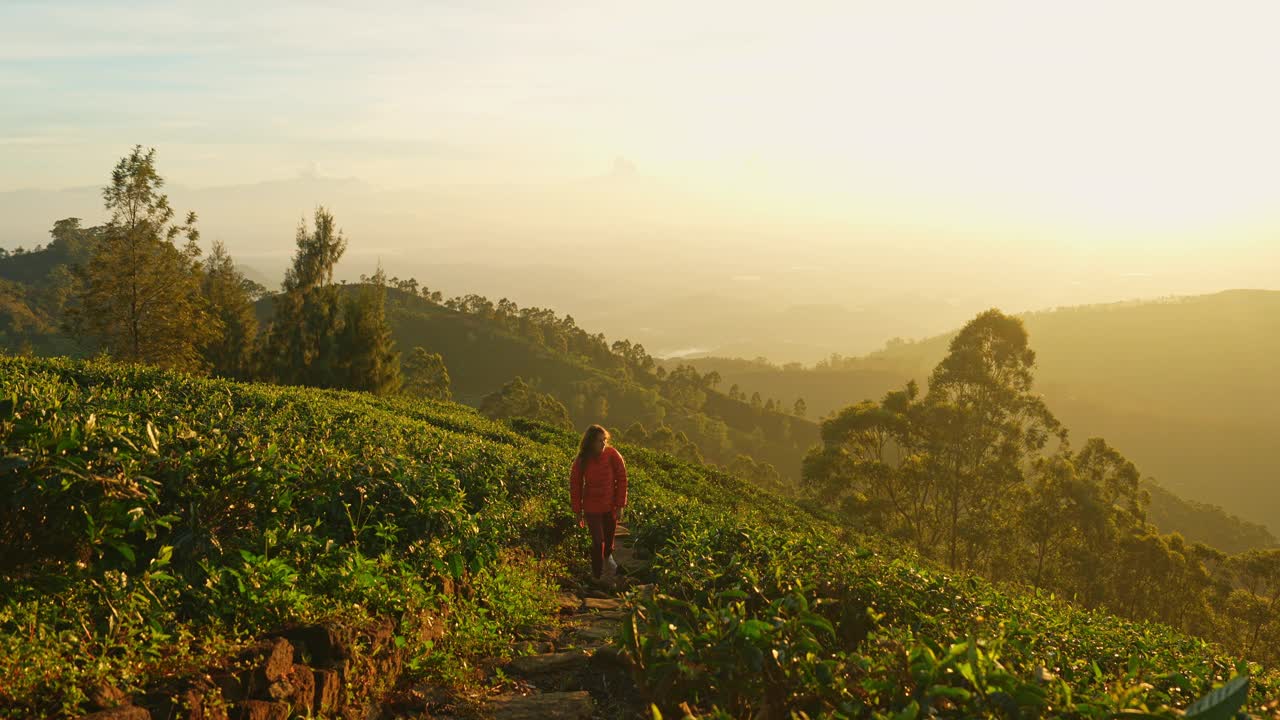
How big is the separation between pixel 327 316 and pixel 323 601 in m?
36.9

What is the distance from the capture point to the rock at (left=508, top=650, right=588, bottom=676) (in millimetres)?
6023

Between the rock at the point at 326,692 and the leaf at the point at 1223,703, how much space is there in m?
4.47

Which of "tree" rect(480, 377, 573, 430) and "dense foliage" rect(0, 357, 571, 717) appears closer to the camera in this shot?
"dense foliage" rect(0, 357, 571, 717)

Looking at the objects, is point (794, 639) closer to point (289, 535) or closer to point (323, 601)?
point (323, 601)

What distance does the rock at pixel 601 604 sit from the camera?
827cm

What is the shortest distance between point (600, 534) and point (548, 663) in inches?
125

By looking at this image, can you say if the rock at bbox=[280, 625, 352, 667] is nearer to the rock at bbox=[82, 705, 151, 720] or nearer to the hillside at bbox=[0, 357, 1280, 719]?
the hillside at bbox=[0, 357, 1280, 719]

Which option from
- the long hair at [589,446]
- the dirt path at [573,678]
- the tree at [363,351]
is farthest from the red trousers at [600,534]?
the tree at [363,351]

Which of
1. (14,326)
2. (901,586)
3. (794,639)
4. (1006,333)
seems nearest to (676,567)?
(901,586)

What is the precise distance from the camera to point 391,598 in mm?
5594

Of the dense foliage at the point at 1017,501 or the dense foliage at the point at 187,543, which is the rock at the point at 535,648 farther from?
the dense foliage at the point at 1017,501

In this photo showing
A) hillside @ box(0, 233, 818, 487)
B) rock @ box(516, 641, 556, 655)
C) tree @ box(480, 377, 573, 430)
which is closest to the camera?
rock @ box(516, 641, 556, 655)

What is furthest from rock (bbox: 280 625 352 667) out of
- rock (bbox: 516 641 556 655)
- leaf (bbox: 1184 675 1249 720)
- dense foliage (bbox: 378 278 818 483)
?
dense foliage (bbox: 378 278 818 483)

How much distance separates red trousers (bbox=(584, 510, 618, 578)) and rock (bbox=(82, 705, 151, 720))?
586 centimetres
